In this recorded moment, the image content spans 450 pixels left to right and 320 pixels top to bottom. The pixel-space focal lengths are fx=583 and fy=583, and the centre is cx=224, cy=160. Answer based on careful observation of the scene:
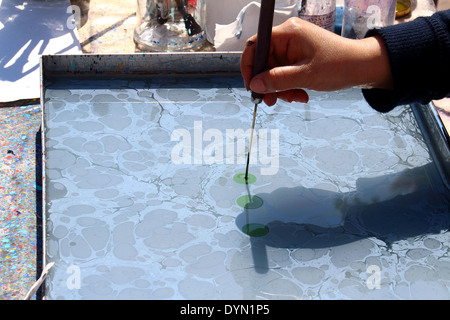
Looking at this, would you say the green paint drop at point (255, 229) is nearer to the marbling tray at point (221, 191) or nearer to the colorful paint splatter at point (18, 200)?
the marbling tray at point (221, 191)

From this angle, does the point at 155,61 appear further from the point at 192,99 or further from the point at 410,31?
the point at 410,31

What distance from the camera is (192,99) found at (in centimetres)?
97

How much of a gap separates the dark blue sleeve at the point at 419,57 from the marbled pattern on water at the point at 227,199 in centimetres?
12

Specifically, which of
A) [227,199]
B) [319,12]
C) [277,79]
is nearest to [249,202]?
[227,199]

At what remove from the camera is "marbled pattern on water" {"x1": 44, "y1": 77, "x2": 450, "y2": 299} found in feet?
2.24

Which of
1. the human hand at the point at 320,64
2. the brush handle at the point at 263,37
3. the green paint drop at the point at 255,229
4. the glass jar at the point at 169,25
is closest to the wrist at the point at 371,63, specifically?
the human hand at the point at 320,64

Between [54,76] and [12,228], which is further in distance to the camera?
[54,76]

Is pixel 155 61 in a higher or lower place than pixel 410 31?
lower

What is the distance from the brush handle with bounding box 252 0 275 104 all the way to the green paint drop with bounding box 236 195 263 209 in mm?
140

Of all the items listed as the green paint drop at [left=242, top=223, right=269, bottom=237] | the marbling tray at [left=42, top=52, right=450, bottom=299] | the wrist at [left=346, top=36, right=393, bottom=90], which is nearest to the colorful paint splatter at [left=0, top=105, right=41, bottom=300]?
the marbling tray at [left=42, top=52, right=450, bottom=299]

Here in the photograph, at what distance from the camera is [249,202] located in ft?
2.61

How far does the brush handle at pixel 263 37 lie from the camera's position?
28.2 inches
